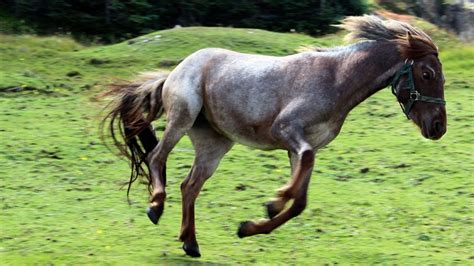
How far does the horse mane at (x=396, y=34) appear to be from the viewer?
865 cm

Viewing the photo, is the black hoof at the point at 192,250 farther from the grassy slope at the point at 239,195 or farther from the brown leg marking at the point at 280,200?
the brown leg marking at the point at 280,200

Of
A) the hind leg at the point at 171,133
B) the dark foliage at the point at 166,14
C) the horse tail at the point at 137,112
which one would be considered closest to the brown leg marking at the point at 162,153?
the hind leg at the point at 171,133

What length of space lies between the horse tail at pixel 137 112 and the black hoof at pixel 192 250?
32.8 inches

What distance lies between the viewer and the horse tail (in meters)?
9.78

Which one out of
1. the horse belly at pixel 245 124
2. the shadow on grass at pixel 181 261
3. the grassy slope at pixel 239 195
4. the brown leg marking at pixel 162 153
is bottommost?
the grassy slope at pixel 239 195

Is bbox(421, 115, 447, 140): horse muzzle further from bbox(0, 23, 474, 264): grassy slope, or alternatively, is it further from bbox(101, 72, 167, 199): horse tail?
bbox(101, 72, 167, 199): horse tail

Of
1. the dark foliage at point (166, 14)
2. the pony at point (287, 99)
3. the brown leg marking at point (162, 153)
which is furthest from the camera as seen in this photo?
the dark foliage at point (166, 14)

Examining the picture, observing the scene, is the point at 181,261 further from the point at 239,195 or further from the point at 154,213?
the point at 239,195

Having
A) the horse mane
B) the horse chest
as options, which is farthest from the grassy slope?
the horse mane

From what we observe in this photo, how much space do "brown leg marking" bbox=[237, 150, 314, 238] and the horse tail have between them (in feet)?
5.26

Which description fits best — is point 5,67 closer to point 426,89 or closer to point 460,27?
point 426,89

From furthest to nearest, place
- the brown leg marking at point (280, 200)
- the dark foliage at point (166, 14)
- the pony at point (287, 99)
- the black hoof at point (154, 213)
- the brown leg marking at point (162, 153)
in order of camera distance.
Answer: the dark foliage at point (166, 14)
the brown leg marking at point (162, 153)
the black hoof at point (154, 213)
the pony at point (287, 99)
the brown leg marking at point (280, 200)

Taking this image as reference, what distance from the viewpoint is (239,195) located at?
11.6 metres

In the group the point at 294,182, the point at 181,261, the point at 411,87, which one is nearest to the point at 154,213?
the point at 181,261
